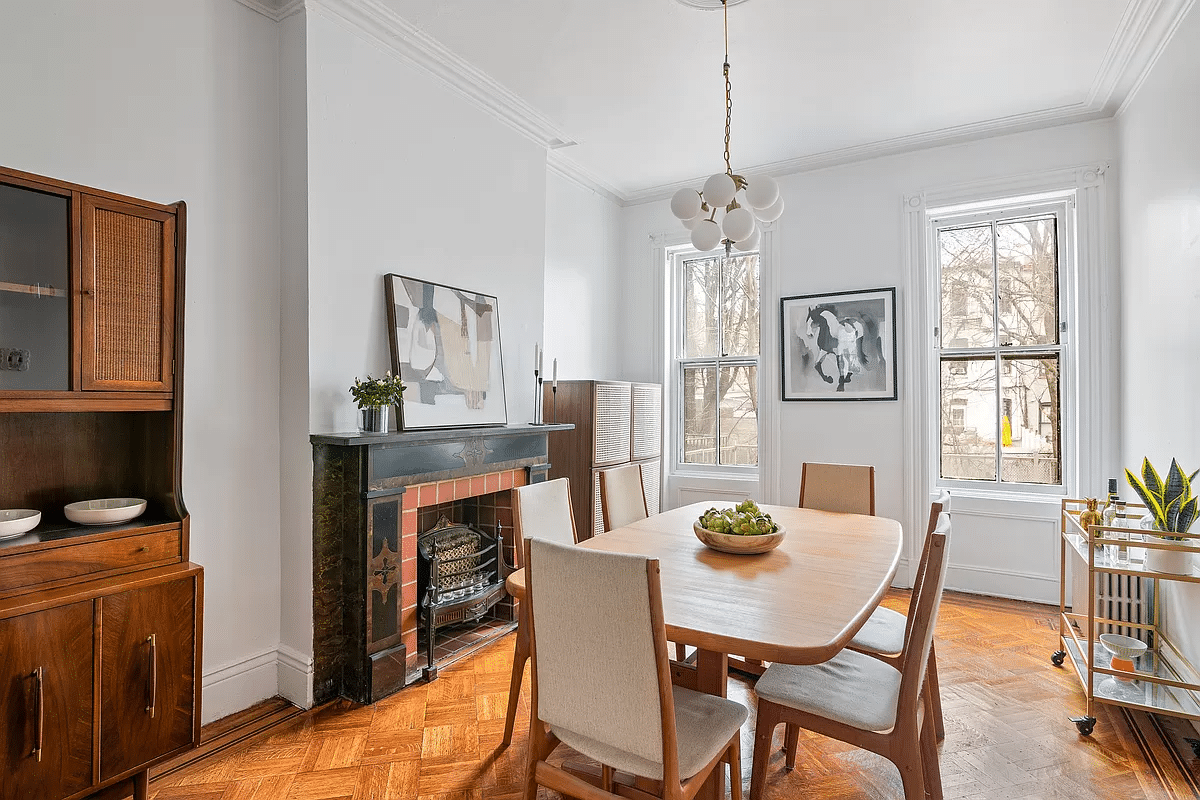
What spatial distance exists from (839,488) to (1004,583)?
174cm

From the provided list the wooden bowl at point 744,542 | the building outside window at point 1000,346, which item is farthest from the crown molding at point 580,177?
the wooden bowl at point 744,542

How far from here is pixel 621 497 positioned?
2.97 m

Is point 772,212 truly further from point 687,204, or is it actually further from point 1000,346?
point 1000,346

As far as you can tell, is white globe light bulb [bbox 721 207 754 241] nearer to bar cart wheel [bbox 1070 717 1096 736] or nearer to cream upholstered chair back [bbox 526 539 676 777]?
cream upholstered chair back [bbox 526 539 676 777]

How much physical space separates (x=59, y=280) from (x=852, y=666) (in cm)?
260

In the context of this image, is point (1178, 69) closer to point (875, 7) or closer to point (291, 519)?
point (875, 7)

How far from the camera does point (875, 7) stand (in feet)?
8.91

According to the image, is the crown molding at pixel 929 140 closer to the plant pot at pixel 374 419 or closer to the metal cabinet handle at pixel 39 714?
the plant pot at pixel 374 419

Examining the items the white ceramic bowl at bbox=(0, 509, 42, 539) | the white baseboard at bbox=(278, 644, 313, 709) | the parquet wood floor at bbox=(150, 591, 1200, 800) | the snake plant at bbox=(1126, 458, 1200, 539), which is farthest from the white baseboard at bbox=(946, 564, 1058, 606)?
the white ceramic bowl at bbox=(0, 509, 42, 539)

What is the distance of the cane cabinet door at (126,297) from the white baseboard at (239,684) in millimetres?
1219

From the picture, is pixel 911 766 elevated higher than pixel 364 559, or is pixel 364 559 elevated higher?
pixel 364 559

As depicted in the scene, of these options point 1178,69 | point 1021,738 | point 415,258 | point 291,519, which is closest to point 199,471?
point 291,519

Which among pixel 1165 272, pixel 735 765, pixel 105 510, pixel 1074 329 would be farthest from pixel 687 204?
pixel 1074 329

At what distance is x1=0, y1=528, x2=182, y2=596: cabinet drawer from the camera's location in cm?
165
